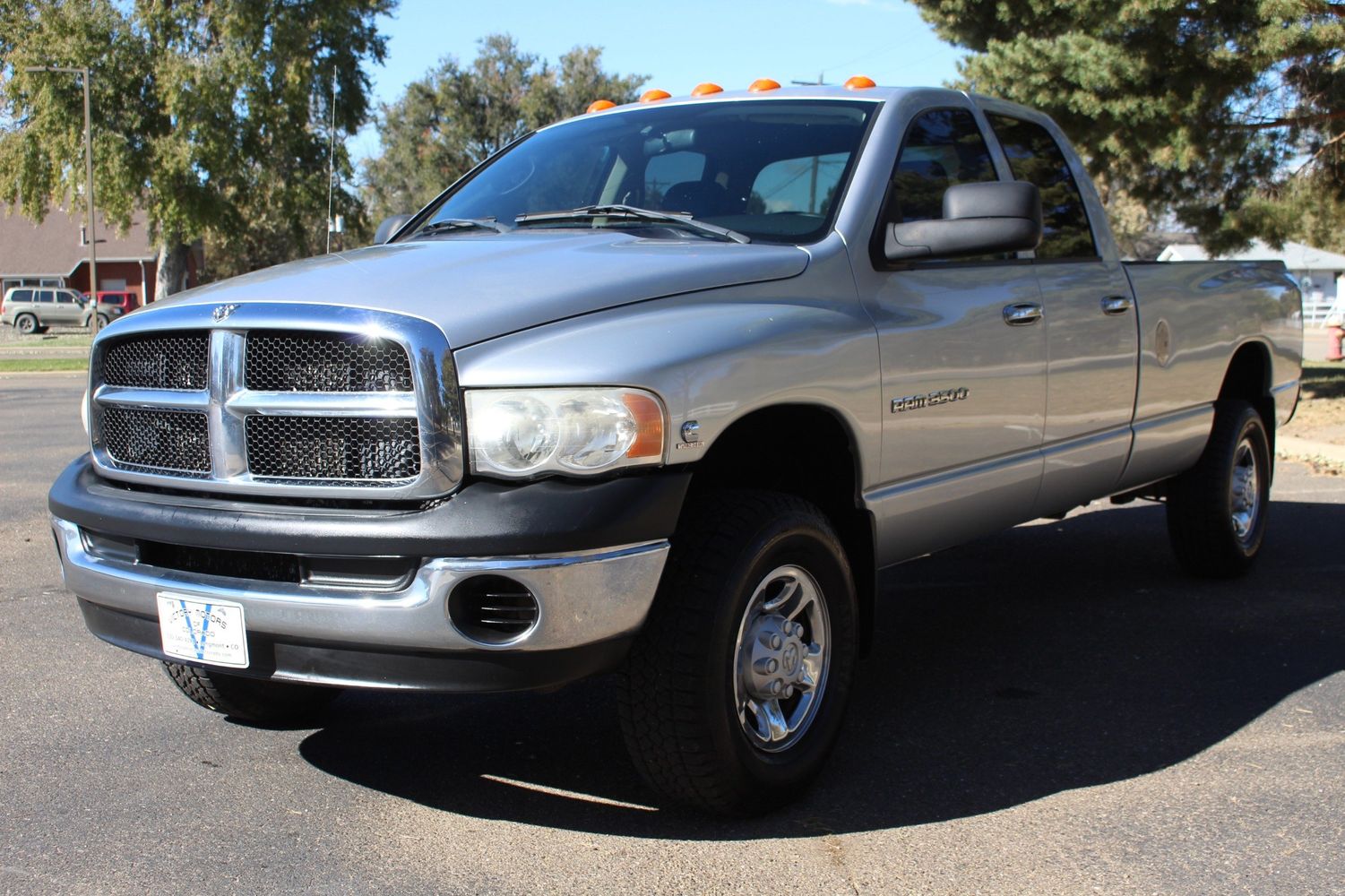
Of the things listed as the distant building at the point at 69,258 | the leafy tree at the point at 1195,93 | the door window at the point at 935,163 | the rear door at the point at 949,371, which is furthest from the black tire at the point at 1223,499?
the distant building at the point at 69,258

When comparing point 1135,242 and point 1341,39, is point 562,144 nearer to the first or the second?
point 1341,39

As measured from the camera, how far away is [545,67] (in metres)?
65.5

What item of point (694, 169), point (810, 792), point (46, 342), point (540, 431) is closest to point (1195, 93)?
point (694, 169)

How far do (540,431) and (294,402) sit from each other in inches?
23.7

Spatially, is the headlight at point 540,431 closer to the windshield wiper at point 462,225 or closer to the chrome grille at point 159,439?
the chrome grille at point 159,439

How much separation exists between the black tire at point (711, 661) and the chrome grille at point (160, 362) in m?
1.28

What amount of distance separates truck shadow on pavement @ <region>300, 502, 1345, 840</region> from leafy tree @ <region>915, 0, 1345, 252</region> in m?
9.08

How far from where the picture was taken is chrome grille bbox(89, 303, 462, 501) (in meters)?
3.05

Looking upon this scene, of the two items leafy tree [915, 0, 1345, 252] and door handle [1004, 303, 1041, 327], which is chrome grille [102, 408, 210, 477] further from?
leafy tree [915, 0, 1345, 252]

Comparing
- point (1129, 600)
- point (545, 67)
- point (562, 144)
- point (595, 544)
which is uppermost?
point (545, 67)

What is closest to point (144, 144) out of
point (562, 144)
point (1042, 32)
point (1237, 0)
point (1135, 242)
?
point (1042, 32)

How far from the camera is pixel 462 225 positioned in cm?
452

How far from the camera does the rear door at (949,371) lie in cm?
403

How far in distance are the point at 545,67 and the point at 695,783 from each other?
214ft
